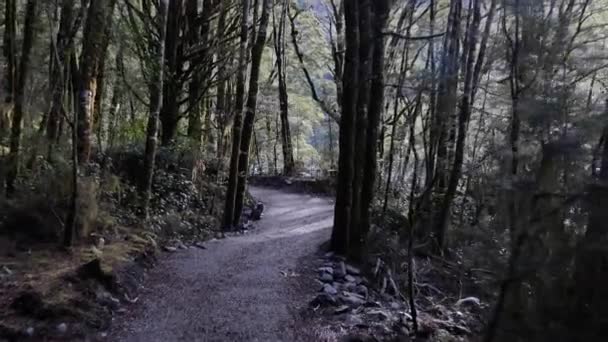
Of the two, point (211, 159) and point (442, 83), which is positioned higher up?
point (442, 83)

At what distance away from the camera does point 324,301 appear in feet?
Result: 19.7

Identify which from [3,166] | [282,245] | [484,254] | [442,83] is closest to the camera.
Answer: [484,254]

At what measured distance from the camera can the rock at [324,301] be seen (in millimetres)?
5984

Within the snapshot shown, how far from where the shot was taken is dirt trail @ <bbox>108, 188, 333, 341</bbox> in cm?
497

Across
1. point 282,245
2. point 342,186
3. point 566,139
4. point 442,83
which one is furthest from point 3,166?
point 566,139

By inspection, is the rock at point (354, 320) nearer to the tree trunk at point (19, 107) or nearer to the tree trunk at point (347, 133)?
the tree trunk at point (347, 133)

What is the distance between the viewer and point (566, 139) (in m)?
2.94

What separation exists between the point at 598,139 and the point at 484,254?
1084 millimetres

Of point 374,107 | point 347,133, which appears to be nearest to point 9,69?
point 347,133

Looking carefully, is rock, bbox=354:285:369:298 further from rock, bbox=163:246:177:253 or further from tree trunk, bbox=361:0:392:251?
rock, bbox=163:246:177:253

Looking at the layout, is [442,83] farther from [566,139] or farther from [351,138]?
[566,139]

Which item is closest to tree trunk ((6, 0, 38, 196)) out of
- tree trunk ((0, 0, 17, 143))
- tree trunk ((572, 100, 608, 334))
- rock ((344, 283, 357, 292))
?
tree trunk ((0, 0, 17, 143))

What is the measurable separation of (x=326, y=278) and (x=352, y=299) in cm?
98

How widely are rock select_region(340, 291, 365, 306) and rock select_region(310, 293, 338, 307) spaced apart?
16 cm
